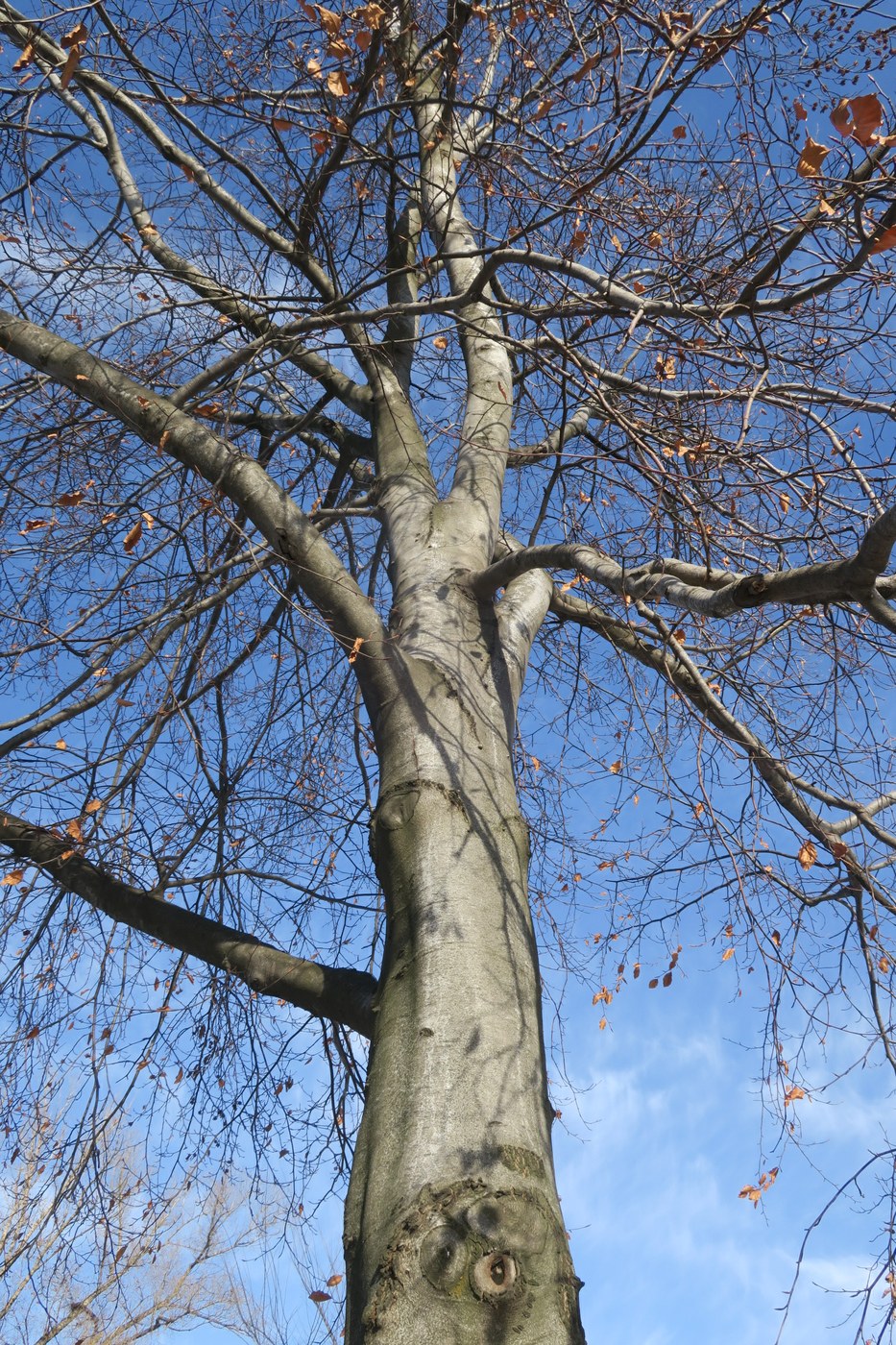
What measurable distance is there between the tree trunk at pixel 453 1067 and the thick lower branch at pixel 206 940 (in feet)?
1.24

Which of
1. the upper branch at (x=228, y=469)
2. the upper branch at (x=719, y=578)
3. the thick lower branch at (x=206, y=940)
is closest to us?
the upper branch at (x=719, y=578)

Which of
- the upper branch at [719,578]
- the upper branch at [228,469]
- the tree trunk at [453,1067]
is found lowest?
the tree trunk at [453,1067]

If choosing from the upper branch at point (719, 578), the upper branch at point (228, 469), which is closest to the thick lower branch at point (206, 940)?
the upper branch at point (228, 469)

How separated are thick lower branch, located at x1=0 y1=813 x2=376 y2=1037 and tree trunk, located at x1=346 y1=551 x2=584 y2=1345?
1.24ft

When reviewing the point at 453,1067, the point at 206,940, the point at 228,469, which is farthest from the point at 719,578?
the point at 206,940

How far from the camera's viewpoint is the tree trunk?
1.54 meters

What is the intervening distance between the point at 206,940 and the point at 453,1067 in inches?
48.6

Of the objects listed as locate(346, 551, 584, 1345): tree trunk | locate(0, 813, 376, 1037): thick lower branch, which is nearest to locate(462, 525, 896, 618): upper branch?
locate(346, 551, 584, 1345): tree trunk

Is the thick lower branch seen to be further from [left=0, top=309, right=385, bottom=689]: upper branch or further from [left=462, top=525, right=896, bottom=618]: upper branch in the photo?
[left=462, top=525, right=896, bottom=618]: upper branch

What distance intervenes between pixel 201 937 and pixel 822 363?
8.31ft

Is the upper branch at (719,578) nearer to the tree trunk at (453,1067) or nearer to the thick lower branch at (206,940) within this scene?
the tree trunk at (453,1067)

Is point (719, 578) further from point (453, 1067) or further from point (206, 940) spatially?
point (206, 940)

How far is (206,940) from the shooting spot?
110 inches

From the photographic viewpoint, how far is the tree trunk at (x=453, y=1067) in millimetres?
1542
